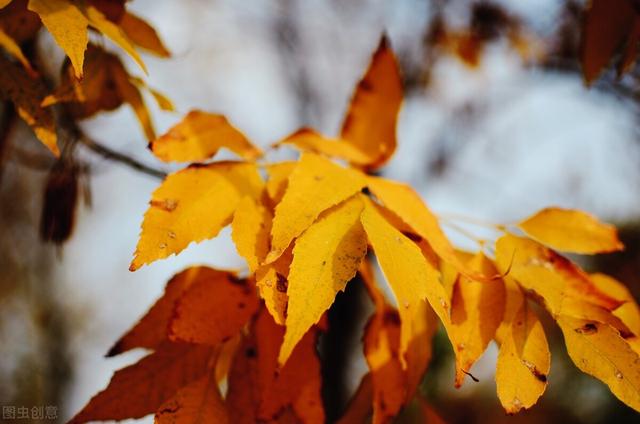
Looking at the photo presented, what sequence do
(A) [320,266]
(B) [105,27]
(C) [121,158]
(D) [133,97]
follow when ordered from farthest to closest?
(C) [121,158], (D) [133,97], (B) [105,27], (A) [320,266]

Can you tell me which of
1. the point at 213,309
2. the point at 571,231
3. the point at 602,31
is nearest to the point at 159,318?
the point at 213,309

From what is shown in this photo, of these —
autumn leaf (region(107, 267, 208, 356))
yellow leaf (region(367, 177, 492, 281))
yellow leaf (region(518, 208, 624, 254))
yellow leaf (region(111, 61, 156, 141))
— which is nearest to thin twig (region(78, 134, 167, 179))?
yellow leaf (region(111, 61, 156, 141))

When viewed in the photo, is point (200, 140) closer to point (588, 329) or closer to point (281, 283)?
point (281, 283)

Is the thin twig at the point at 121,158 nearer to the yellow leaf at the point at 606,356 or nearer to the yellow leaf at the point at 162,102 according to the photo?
the yellow leaf at the point at 162,102

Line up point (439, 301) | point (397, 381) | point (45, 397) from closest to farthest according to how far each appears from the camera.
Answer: point (439, 301), point (397, 381), point (45, 397)

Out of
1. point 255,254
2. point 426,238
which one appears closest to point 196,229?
point 255,254

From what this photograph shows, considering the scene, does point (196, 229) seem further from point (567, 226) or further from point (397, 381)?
point (567, 226)

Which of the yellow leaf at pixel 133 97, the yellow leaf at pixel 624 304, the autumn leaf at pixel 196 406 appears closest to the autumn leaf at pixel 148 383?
the autumn leaf at pixel 196 406

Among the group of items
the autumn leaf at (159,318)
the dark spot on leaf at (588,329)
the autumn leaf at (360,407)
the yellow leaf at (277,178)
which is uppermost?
the yellow leaf at (277,178)
